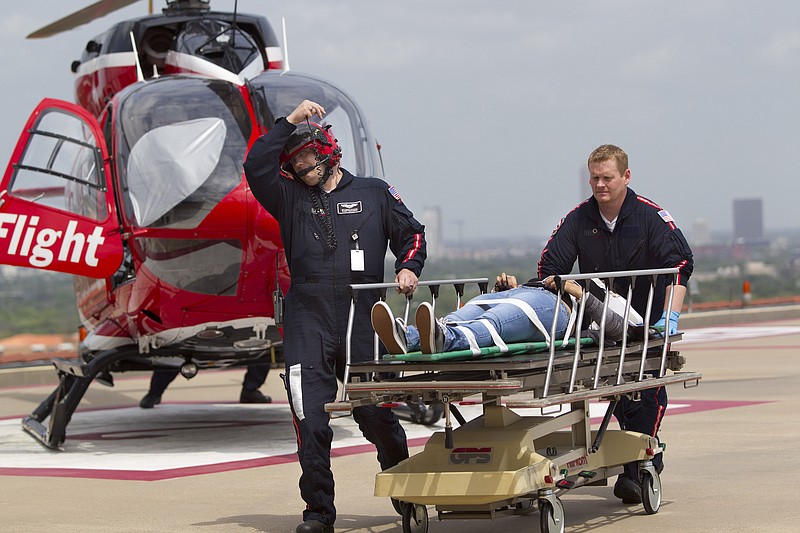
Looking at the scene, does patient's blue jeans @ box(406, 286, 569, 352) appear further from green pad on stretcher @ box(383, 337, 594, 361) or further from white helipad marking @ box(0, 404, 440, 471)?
white helipad marking @ box(0, 404, 440, 471)

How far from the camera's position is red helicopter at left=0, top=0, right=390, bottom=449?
1016 cm

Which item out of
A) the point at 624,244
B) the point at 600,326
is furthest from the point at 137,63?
the point at 600,326

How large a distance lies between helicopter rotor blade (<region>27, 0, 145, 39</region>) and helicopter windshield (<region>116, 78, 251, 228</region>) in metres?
3.69

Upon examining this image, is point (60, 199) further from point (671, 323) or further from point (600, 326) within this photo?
point (600, 326)

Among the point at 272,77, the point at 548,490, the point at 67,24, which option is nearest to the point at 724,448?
the point at 548,490

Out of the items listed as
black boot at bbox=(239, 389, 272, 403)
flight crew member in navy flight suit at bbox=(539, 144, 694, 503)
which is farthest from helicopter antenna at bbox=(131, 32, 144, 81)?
flight crew member in navy flight suit at bbox=(539, 144, 694, 503)

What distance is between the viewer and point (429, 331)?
588 cm

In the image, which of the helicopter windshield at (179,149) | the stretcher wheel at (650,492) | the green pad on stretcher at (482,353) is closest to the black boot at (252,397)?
the helicopter windshield at (179,149)

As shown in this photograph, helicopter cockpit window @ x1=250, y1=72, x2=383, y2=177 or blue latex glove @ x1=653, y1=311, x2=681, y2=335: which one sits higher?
helicopter cockpit window @ x1=250, y1=72, x2=383, y2=177

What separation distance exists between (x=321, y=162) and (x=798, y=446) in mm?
4361

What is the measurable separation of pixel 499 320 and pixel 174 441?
5766mm

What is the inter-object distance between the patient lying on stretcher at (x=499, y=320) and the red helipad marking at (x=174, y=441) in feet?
11.5

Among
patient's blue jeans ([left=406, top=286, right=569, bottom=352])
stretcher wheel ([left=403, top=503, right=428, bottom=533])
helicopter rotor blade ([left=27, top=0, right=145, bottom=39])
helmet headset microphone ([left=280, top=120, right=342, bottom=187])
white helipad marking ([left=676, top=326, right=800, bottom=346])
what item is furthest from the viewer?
white helipad marking ([left=676, top=326, right=800, bottom=346])

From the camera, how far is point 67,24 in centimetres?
1462
